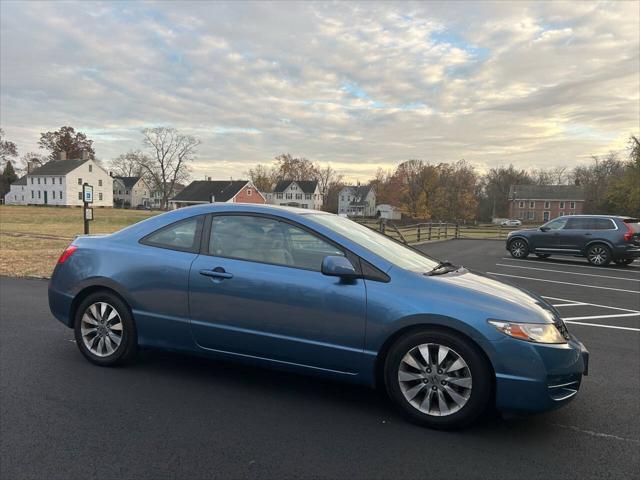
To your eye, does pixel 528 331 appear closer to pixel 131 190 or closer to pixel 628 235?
pixel 628 235

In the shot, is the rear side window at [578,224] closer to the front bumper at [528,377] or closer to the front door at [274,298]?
the front bumper at [528,377]

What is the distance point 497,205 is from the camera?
98375 millimetres

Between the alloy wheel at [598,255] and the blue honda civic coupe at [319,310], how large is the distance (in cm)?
1347

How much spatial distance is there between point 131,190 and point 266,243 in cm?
11610

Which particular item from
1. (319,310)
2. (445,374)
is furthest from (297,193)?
(445,374)

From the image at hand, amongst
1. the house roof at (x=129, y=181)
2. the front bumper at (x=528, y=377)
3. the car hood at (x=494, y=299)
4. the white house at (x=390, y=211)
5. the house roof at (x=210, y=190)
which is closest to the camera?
the front bumper at (x=528, y=377)

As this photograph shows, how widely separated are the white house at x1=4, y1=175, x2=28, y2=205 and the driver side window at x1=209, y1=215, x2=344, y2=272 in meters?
97.5

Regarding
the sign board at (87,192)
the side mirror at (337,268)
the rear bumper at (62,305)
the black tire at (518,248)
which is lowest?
the black tire at (518,248)

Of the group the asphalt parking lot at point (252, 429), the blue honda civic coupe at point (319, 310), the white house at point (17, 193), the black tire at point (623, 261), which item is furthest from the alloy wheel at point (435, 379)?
the white house at point (17, 193)

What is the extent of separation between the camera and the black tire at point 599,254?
596 inches

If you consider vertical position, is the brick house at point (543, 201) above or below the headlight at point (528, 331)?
above

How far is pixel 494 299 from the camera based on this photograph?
10.9 feet

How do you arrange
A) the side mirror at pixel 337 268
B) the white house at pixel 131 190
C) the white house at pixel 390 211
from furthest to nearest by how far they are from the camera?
the white house at pixel 131 190 < the white house at pixel 390 211 < the side mirror at pixel 337 268

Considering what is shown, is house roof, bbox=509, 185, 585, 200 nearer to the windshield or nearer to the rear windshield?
the rear windshield
